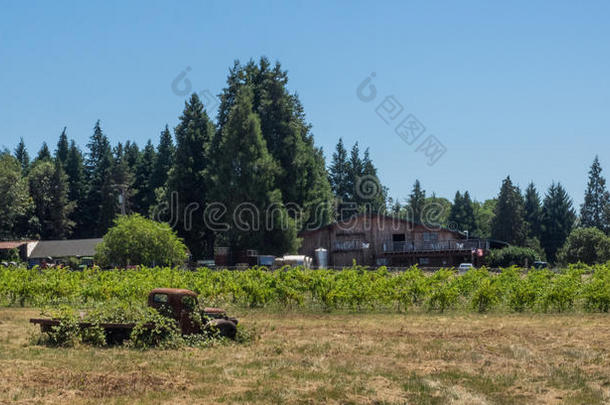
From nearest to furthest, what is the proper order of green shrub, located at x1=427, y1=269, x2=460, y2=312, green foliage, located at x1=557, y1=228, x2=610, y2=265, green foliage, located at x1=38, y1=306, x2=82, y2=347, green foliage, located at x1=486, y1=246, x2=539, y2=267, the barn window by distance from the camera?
green foliage, located at x1=38, y1=306, x2=82, y2=347
green shrub, located at x1=427, y1=269, x2=460, y2=312
the barn window
green foliage, located at x1=486, y1=246, x2=539, y2=267
green foliage, located at x1=557, y1=228, x2=610, y2=265

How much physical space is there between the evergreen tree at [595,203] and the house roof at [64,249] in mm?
69567

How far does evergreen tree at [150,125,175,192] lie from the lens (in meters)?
93.8

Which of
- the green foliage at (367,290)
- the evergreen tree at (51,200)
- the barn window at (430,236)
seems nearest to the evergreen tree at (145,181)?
the evergreen tree at (51,200)

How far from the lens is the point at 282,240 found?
185ft

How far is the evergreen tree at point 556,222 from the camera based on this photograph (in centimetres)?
9531

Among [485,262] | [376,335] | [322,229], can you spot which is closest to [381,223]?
[322,229]

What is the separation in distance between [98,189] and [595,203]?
7468cm

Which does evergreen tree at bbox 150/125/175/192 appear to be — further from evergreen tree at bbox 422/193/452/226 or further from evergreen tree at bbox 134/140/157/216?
evergreen tree at bbox 422/193/452/226

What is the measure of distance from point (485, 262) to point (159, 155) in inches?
2090

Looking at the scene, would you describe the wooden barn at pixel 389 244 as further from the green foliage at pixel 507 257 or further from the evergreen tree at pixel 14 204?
the evergreen tree at pixel 14 204

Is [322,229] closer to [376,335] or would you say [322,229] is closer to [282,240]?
[282,240]

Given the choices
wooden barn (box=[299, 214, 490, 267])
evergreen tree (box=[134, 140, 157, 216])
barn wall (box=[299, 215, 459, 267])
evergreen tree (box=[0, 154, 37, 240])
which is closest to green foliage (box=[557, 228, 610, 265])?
wooden barn (box=[299, 214, 490, 267])

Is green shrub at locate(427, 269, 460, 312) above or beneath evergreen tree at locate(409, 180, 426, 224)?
beneath

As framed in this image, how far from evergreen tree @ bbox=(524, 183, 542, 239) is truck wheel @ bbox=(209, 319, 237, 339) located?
86878 mm
